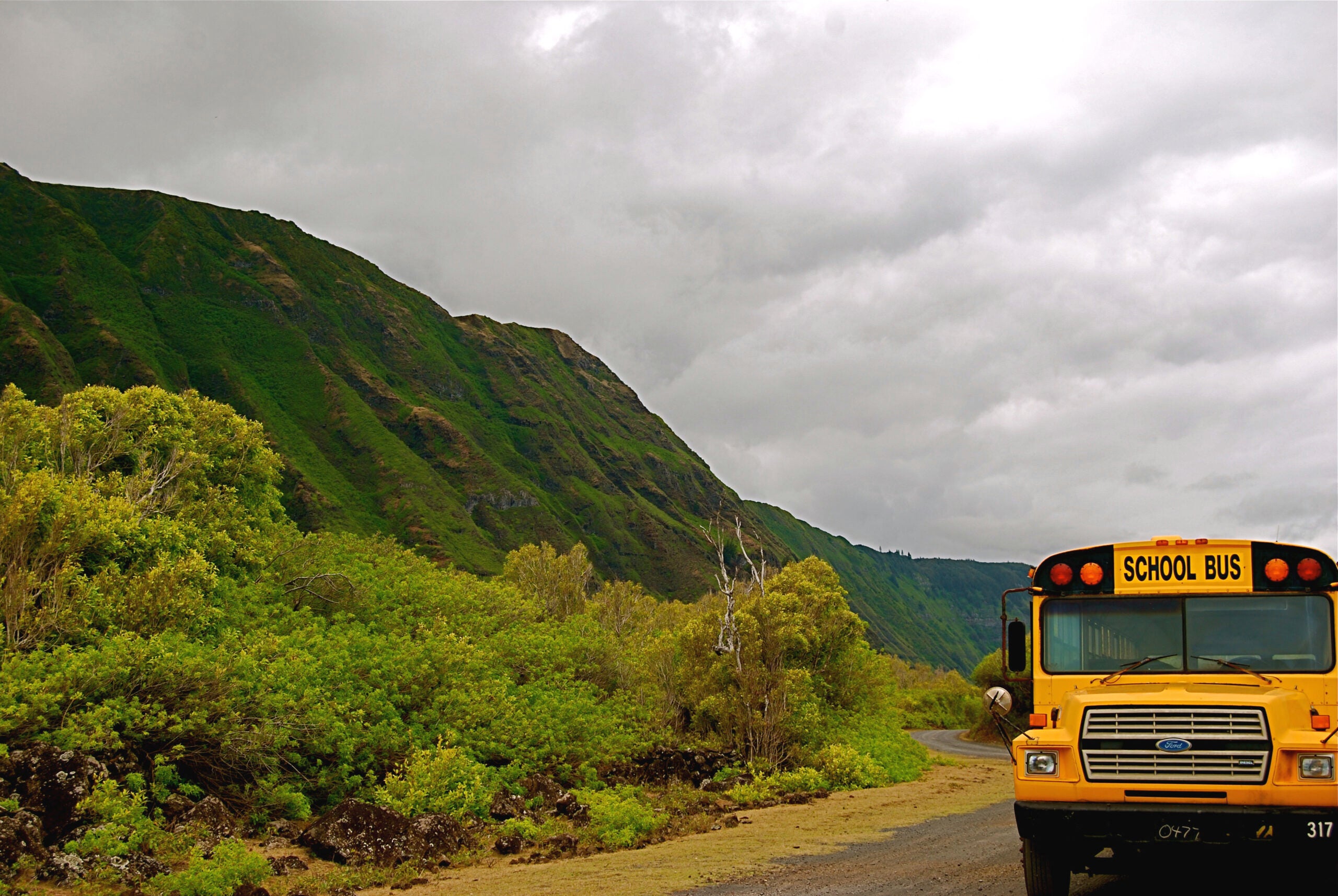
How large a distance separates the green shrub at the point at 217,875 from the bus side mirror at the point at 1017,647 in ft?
38.9

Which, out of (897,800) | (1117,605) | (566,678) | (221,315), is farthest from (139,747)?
(221,315)

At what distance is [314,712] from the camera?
806 inches

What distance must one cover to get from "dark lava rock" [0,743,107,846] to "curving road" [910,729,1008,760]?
154 feet

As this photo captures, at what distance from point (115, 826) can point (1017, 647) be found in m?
14.8

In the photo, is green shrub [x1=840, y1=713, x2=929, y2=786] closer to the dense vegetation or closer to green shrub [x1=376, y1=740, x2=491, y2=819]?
the dense vegetation

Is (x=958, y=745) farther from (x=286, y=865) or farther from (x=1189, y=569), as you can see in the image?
(x=1189, y=569)

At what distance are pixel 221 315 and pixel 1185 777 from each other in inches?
7876

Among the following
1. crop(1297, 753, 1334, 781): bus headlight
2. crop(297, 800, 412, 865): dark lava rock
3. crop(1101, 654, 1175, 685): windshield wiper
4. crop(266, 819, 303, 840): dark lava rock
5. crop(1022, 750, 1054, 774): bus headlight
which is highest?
crop(1101, 654, 1175, 685): windshield wiper

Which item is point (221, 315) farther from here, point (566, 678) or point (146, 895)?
point (146, 895)

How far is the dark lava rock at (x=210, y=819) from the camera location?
668 inches

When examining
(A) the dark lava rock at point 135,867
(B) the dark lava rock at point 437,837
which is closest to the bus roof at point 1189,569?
(B) the dark lava rock at point 437,837

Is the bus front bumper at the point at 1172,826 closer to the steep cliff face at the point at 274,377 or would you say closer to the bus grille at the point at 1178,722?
the bus grille at the point at 1178,722

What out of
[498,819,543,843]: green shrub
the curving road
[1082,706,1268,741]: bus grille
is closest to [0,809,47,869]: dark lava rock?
[498,819,543,843]: green shrub

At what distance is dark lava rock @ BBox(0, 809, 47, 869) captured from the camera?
44.4ft
